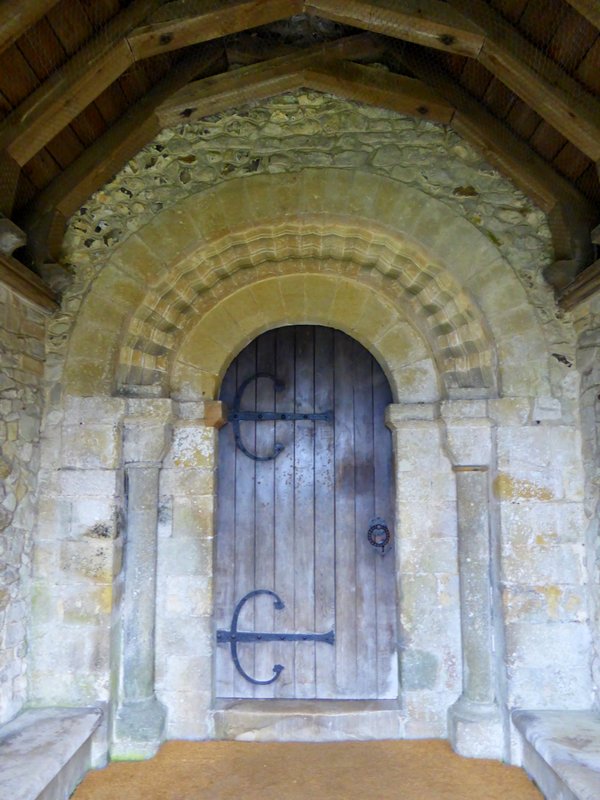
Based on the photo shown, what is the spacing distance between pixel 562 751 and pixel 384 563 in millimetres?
1370

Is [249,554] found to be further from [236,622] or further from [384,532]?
[384,532]

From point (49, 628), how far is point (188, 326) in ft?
5.93

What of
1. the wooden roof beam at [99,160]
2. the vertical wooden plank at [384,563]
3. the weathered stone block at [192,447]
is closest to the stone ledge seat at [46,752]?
the weathered stone block at [192,447]

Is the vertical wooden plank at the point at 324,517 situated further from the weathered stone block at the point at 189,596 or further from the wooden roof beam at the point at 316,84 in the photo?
the wooden roof beam at the point at 316,84

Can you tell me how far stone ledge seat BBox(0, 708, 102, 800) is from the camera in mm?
2469

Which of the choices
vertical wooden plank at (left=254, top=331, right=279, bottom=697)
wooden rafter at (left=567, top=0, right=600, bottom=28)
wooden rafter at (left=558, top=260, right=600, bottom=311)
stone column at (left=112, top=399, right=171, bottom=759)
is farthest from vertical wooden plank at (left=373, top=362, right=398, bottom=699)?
wooden rafter at (left=567, top=0, right=600, bottom=28)

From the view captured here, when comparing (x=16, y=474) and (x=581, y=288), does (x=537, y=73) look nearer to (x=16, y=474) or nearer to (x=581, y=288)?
(x=581, y=288)

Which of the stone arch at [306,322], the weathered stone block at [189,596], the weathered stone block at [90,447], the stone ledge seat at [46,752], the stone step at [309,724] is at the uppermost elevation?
the stone arch at [306,322]

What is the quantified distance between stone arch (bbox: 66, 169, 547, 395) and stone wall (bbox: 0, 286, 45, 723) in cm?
25

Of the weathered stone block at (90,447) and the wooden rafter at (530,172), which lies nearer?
the wooden rafter at (530,172)

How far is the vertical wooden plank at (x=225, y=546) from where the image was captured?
3818 mm

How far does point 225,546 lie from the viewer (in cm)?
392

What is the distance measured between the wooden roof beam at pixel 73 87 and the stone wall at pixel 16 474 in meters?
0.73

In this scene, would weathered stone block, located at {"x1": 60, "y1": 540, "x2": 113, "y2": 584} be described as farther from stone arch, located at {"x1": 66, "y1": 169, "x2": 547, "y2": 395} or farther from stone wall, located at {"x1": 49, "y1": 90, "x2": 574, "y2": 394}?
stone wall, located at {"x1": 49, "y1": 90, "x2": 574, "y2": 394}
